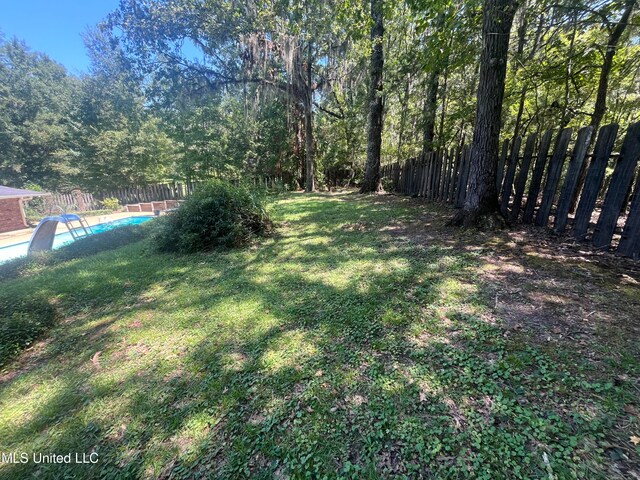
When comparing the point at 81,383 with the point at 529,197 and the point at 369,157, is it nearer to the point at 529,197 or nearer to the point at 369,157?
the point at 529,197

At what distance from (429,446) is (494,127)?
4.31 meters

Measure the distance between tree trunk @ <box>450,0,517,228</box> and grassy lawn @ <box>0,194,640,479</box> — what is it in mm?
1005

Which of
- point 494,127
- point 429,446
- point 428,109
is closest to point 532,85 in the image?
point 428,109

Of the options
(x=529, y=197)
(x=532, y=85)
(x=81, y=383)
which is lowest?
(x=81, y=383)

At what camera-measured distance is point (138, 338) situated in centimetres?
231

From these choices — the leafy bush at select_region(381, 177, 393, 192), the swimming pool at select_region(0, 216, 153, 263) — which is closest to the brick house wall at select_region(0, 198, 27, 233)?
the swimming pool at select_region(0, 216, 153, 263)

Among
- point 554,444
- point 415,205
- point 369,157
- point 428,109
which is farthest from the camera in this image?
point 369,157

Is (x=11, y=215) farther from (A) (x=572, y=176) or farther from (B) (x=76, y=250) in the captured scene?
(A) (x=572, y=176)

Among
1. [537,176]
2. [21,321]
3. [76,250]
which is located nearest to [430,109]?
[537,176]

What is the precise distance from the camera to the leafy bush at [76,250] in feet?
14.8

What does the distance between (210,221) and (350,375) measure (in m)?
3.78

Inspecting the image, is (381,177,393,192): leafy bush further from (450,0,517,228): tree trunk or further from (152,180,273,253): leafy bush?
(152,180,273,253): leafy bush

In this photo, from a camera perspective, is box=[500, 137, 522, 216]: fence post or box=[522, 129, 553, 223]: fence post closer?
box=[522, 129, 553, 223]: fence post

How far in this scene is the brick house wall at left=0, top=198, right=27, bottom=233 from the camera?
11492 millimetres
